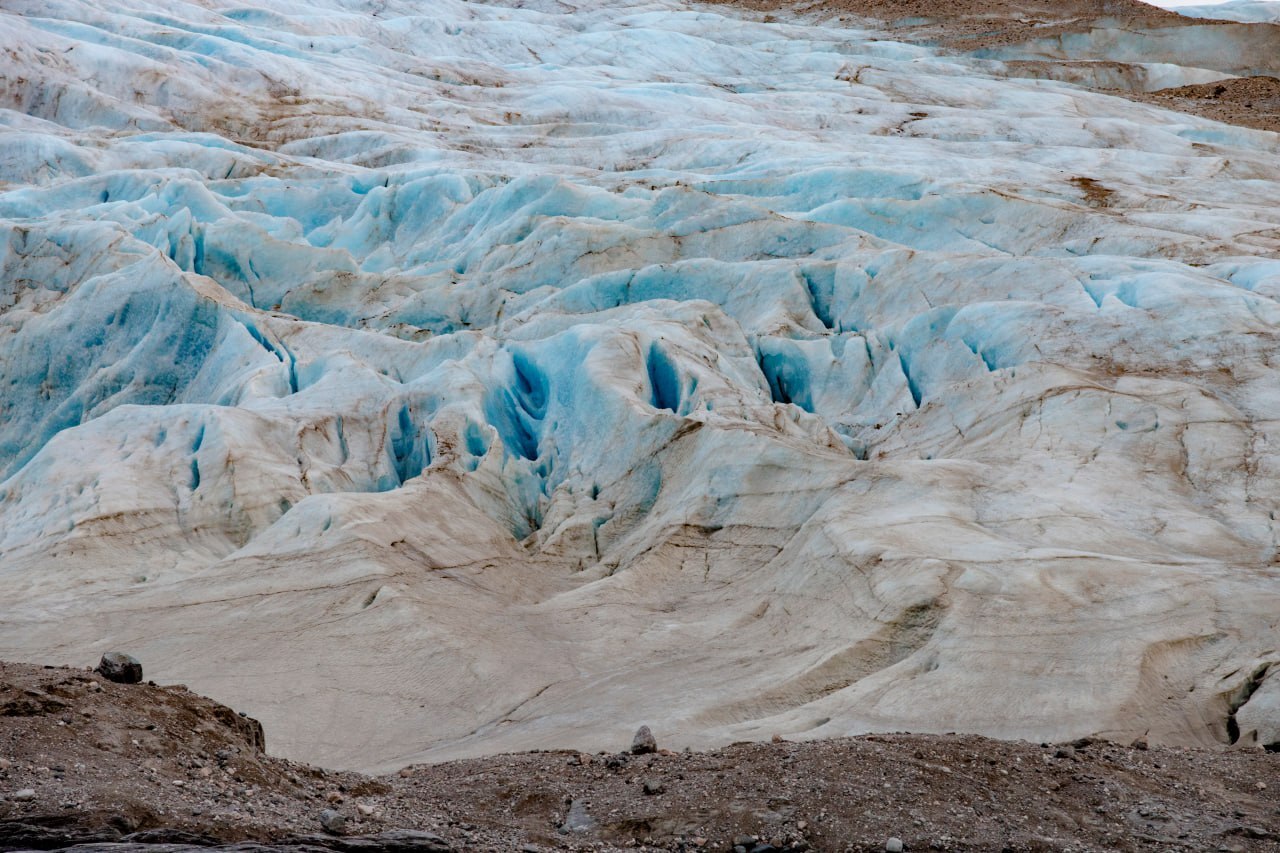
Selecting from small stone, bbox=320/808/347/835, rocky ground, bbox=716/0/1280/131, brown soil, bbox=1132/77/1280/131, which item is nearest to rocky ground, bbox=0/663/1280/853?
small stone, bbox=320/808/347/835

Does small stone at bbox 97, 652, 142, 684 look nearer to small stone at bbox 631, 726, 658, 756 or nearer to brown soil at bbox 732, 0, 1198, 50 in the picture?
small stone at bbox 631, 726, 658, 756

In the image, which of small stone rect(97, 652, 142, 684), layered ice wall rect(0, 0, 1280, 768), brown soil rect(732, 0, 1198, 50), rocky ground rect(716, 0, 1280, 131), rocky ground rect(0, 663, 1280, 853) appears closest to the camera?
rocky ground rect(0, 663, 1280, 853)

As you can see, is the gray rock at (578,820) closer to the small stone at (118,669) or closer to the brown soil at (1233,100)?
the small stone at (118,669)

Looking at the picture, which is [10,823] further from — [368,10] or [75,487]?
[368,10]

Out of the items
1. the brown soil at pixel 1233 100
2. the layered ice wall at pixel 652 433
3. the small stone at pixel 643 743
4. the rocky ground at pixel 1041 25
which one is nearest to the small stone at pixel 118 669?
the layered ice wall at pixel 652 433

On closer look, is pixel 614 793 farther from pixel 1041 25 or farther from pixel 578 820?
pixel 1041 25

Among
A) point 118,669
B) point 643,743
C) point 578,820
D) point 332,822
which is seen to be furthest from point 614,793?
point 118,669
